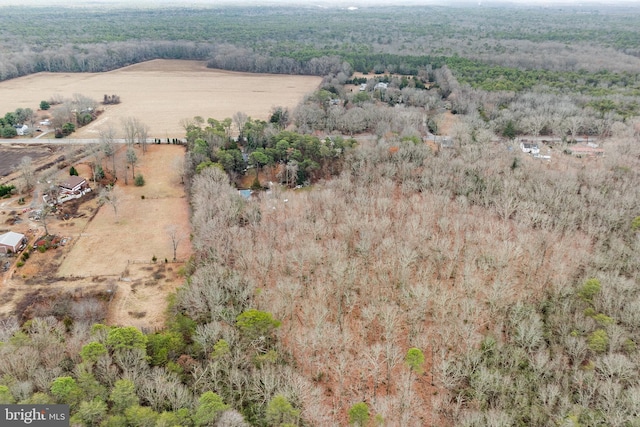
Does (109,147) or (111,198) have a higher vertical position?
(109,147)

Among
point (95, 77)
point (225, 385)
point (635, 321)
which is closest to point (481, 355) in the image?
point (635, 321)

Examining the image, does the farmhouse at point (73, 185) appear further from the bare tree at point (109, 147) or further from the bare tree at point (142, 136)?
the bare tree at point (142, 136)

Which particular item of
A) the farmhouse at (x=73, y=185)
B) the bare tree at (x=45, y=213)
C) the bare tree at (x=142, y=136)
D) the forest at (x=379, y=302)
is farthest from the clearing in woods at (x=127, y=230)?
the forest at (x=379, y=302)

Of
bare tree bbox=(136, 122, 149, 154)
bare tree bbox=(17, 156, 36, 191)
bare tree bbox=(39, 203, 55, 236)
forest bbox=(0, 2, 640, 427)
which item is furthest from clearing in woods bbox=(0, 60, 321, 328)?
forest bbox=(0, 2, 640, 427)

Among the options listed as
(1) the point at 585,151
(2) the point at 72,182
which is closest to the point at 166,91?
(2) the point at 72,182

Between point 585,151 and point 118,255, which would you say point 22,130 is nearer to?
point 118,255

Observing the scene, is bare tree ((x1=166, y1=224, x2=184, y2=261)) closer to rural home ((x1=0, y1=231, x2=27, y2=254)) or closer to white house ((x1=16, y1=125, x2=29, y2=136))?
rural home ((x1=0, y1=231, x2=27, y2=254))

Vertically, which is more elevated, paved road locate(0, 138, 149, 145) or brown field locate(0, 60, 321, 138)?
brown field locate(0, 60, 321, 138)

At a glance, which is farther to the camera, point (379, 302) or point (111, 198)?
point (111, 198)
